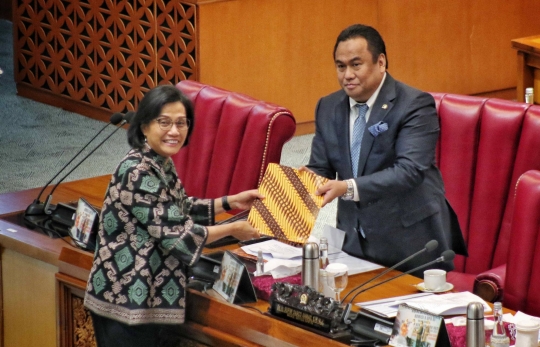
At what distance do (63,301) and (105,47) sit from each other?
424cm

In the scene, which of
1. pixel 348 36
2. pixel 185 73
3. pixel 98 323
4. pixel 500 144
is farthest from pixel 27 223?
pixel 185 73

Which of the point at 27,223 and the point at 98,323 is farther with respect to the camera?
the point at 27,223

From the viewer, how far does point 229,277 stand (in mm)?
3119

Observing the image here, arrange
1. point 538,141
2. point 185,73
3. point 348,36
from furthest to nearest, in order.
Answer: point 185,73 < point 538,141 < point 348,36

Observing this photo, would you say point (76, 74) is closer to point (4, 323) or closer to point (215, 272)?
point (4, 323)

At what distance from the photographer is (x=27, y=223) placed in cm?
401

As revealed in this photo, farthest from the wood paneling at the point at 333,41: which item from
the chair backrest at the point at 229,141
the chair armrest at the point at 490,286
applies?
the chair armrest at the point at 490,286

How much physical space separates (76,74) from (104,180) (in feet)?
11.4

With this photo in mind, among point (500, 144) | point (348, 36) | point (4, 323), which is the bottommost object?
point (4, 323)

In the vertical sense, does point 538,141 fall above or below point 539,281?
above

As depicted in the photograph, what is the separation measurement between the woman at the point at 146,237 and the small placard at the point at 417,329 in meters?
0.65

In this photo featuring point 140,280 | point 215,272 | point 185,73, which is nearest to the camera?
point 140,280

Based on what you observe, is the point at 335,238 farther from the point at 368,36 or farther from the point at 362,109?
the point at 368,36

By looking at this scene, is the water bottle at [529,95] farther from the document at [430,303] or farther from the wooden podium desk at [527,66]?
the document at [430,303]
